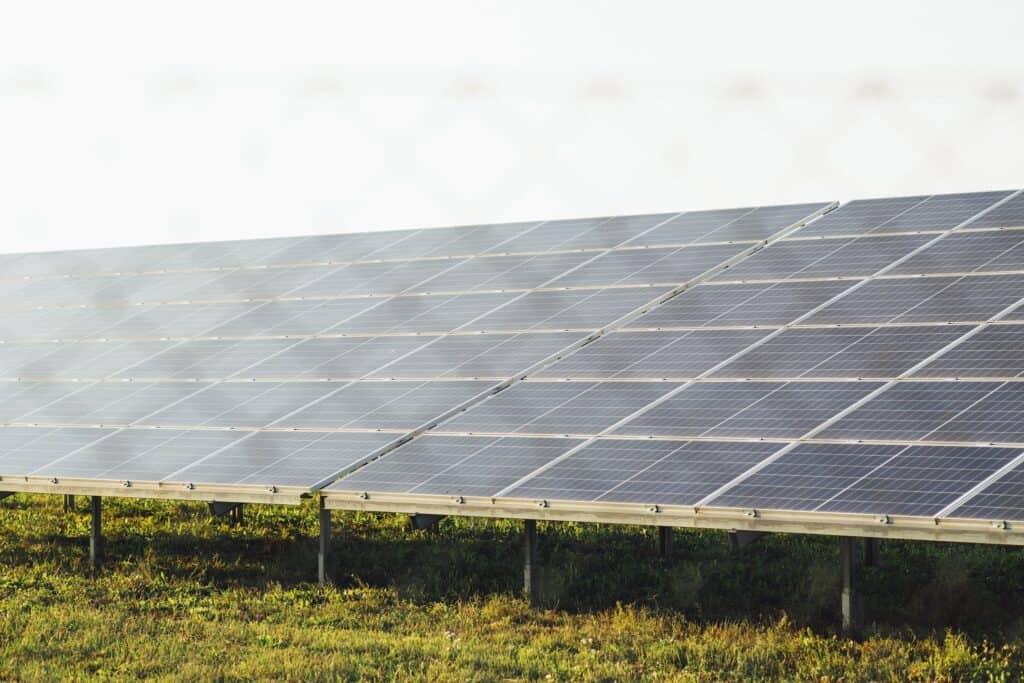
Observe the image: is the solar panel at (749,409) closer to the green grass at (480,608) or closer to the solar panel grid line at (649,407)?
the solar panel grid line at (649,407)

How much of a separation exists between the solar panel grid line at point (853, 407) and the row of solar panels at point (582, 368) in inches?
1.5

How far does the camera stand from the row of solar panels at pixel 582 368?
16281mm

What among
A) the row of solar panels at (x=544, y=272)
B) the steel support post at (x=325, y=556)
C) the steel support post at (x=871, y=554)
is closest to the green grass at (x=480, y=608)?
the steel support post at (x=871, y=554)

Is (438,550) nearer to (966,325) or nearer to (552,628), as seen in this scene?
(552,628)

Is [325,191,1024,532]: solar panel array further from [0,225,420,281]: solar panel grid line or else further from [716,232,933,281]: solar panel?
[0,225,420,281]: solar panel grid line

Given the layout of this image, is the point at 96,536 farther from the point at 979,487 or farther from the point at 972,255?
the point at 972,255

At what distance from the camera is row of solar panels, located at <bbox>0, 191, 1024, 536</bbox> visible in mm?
16281

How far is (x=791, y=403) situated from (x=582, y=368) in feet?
13.0

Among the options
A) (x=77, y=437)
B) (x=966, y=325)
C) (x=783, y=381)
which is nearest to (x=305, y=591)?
(x=77, y=437)

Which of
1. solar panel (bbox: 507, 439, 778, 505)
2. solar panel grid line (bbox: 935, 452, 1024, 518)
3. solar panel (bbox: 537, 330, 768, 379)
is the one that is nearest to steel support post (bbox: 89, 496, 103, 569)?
solar panel (bbox: 537, 330, 768, 379)

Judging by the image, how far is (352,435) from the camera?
1934 centimetres

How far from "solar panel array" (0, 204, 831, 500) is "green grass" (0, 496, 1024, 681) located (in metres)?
1.84

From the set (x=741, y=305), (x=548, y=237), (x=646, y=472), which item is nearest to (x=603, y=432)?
(x=646, y=472)

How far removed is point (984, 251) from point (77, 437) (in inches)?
629
